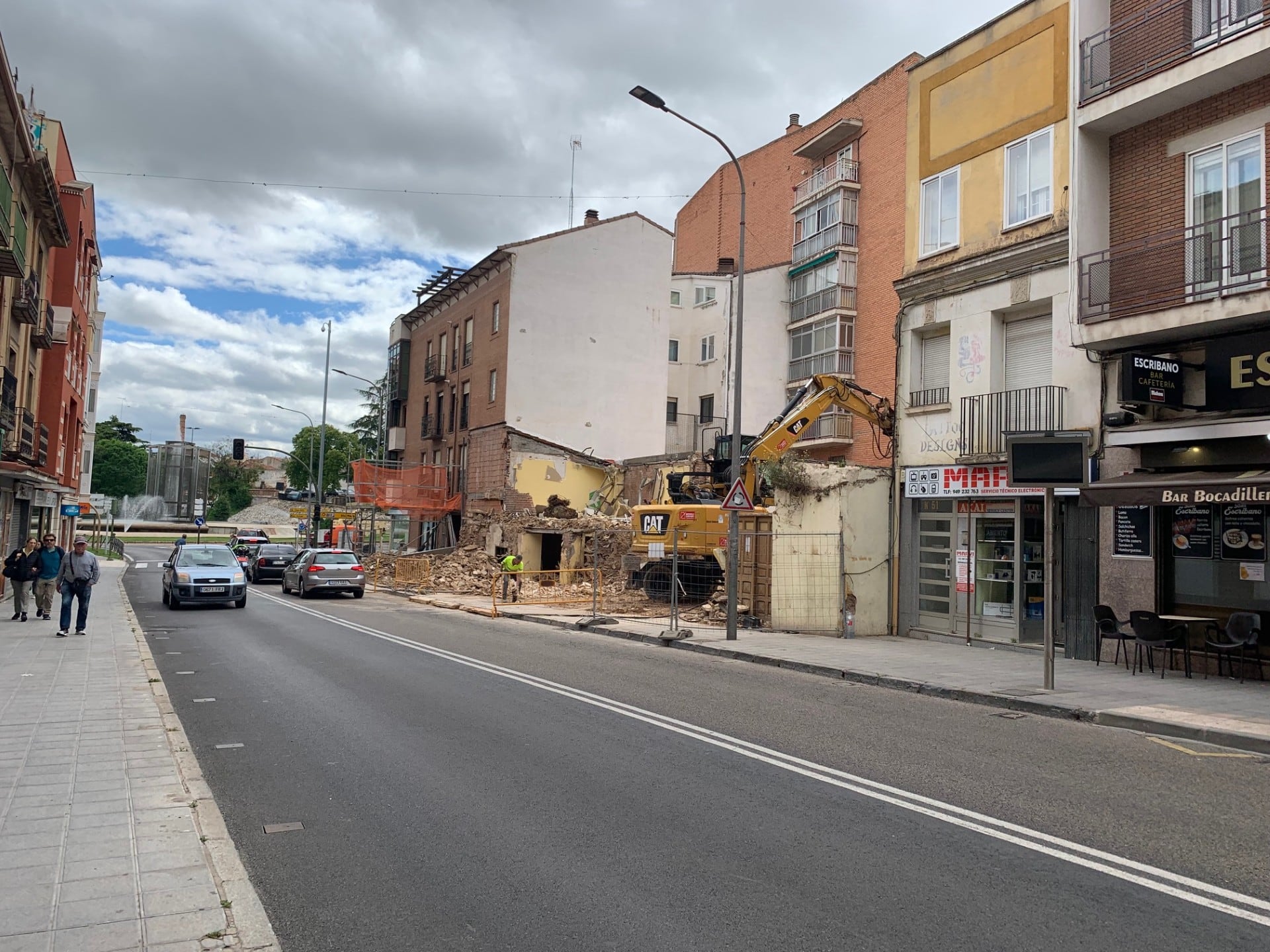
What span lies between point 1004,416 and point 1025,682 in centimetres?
546

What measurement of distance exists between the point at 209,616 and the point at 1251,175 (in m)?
21.0

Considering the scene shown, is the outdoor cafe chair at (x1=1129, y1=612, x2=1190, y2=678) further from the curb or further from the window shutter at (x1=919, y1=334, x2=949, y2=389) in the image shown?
the curb

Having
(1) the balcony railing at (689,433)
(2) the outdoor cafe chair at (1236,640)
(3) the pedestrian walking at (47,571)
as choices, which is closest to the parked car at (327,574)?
(3) the pedestrian walking at (47,571)

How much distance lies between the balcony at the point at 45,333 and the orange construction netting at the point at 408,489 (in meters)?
13.4

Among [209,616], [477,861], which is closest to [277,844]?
[477,861]

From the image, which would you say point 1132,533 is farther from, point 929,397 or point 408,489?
point 408,489

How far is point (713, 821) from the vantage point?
18.7ft

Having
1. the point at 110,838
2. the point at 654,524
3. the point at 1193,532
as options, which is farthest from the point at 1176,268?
the point at 110,838

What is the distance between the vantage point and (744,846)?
5242 millimetres

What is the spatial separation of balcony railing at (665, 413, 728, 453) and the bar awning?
3336 centimetres

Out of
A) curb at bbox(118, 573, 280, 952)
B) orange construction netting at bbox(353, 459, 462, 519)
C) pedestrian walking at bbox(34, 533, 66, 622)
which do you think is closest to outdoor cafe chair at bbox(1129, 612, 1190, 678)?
curb at bbox(118, 573, 280, 952)

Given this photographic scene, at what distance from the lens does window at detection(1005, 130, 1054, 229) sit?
15586 mm

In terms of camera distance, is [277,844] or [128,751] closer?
[277,844]

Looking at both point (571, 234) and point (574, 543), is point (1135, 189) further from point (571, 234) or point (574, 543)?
point (571, 234)
